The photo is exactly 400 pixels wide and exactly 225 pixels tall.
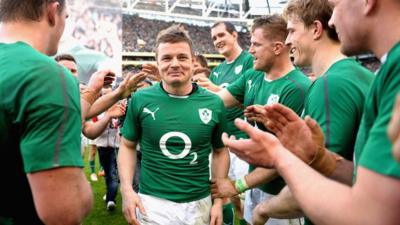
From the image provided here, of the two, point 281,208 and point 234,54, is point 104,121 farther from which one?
point 234,54

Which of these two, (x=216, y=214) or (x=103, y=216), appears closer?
(x=216, y=214)

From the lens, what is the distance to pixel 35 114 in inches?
57.9

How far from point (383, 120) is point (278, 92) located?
7.15 ft

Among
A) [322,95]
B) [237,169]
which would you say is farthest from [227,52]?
[322,95]

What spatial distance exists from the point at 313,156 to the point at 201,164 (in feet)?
4.81

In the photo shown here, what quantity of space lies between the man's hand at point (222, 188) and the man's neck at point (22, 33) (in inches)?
65.4

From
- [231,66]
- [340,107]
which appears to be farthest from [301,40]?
[231,66]

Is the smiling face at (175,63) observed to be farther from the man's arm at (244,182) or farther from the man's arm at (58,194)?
the man's arm at (58,194)

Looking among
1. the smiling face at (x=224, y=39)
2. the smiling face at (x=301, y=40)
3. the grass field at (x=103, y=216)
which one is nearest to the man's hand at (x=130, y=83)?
the smiling face at (x=301, y=40)

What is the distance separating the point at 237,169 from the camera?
4.82 metres

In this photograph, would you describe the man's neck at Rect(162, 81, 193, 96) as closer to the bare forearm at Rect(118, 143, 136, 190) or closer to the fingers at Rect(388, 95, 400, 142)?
the bare forearm at Rect(118, 143, 136, 190)

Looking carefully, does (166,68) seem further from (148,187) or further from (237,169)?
(237,169)

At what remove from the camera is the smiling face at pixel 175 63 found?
9.83ft

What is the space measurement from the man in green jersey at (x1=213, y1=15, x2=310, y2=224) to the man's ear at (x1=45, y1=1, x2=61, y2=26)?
1650 millimetres
